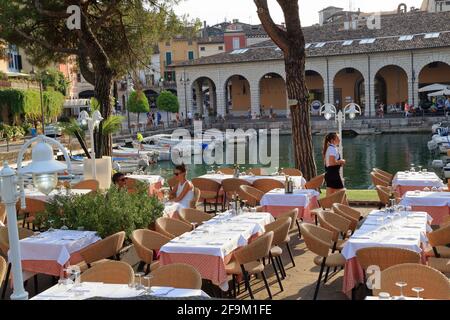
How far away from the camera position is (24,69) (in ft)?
152

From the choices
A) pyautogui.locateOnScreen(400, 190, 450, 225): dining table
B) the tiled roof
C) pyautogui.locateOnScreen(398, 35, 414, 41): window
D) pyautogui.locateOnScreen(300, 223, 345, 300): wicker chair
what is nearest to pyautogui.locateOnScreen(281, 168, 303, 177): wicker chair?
pyautogui.locateOnScreen(400, 190, 450, 225): dining table

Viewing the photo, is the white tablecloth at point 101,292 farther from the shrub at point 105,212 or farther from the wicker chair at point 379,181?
the wicker chair at point 379,181

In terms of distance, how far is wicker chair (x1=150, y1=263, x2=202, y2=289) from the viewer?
5090 mm

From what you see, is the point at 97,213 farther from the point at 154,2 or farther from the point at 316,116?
the point at 316,116

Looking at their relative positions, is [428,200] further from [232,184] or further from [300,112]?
[300,112]

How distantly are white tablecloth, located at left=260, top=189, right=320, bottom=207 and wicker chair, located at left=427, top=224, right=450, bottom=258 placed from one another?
9.28ft

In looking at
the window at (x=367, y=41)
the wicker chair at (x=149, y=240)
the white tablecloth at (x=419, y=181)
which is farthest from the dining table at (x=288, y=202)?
the window at (x=367, y=41)

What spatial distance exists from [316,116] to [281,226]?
121 ft

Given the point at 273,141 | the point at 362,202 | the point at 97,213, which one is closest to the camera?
the point at 97,213

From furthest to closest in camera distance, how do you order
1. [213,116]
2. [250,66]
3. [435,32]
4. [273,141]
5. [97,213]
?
1. [213,116]
2. [250,66]
3. [435,32]
4. [273,141]
5. [97,213]

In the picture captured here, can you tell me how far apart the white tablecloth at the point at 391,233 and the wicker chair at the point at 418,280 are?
1058mm

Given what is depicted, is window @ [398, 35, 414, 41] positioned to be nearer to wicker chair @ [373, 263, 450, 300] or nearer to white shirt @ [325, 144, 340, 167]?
white shirt @ [325, 144, 340, 167]

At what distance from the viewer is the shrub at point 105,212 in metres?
7.43
